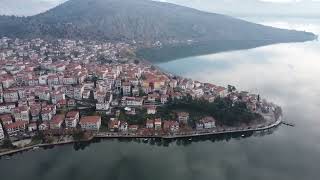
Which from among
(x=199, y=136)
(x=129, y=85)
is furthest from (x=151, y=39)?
(x=199, y=136)

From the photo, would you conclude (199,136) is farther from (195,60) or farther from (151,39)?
(151,39)

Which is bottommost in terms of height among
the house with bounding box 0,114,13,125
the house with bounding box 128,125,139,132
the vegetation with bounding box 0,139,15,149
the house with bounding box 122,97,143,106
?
the vegetation with bounding box 0,139,15,149

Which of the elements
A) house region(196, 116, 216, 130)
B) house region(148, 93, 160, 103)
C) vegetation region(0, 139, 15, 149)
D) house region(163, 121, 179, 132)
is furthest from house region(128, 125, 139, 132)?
vegetation region(0, 139, 15, 149)

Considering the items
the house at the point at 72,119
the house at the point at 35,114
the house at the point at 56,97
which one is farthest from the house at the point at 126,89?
the house at the point at 35,114

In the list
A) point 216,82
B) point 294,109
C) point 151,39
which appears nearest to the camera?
point 294,109

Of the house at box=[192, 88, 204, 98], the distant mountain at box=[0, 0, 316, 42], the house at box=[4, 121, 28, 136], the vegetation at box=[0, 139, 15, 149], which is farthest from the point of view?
the distant mountain at box=[0, 0, 316, 42]

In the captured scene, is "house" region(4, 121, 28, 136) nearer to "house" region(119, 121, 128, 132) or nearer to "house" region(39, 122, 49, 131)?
"house" region(39, 122, 49, 131)

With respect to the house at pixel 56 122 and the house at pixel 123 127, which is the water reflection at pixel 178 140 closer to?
the house at pixel 123 127
